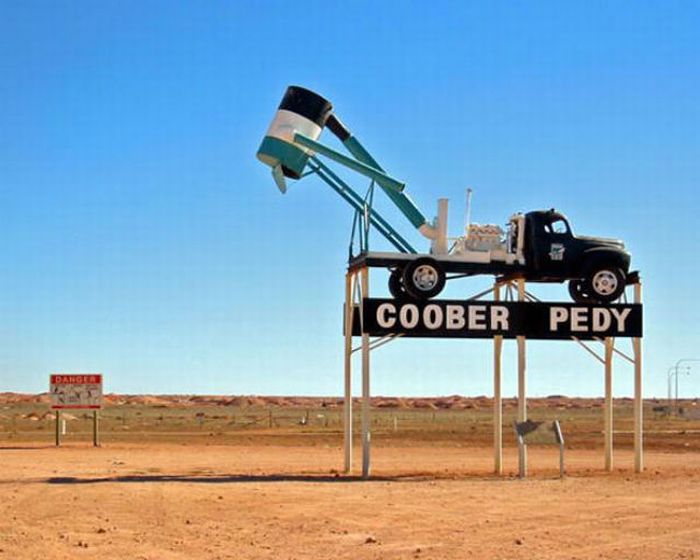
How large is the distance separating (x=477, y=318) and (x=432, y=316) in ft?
3.95

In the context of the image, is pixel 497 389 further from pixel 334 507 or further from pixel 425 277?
pixel 334 507

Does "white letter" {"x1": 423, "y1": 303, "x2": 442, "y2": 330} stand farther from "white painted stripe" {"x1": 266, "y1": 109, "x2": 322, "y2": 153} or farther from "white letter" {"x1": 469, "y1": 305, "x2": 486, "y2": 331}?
"white painted stripe" {"x1": 266, "y1": 109, "x2": 322, "y2": 153}

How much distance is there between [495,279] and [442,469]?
16.7 feet

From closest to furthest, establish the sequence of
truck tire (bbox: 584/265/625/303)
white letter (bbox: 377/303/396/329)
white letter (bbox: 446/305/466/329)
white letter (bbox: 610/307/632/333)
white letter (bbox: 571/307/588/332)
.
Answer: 1. white letter (bbox: 377/303/396/329)
2. white letter (bbox: 446/305/466/329)
3. truck tire (bbox: 584/265/625/303)
4. white letter (bbox: 571/307/588/332)
5. white letter (bbox: 610/307/632/333)

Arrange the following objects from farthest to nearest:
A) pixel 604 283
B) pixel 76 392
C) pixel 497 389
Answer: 1. pixel 76 392
2. pixel 497 389
3. pixel 604 283

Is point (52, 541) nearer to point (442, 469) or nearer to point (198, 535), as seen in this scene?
point (198, 535)

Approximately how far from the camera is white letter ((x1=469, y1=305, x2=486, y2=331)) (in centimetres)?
2727

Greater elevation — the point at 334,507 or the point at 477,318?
the point at 477,318

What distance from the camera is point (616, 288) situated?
27969mm

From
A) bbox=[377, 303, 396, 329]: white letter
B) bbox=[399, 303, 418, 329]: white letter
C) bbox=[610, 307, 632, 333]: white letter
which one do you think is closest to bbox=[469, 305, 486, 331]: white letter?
bbox=[399, 303, 418, 329]: white letter

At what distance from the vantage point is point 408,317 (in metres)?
26.6

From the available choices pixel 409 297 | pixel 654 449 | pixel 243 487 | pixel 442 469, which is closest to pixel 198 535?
pixel 243 487

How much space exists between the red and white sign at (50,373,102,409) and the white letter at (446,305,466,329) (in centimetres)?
1758

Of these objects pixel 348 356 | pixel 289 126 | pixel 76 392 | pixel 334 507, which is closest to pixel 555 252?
pixel 348 356
